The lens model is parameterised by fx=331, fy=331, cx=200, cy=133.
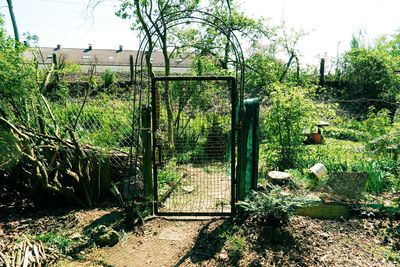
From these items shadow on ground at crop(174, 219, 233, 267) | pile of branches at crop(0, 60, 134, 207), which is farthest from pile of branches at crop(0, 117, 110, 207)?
shadow on ground at crop(174, 219, 233, 267)

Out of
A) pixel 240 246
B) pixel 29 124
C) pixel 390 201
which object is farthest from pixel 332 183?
pixel 29 124

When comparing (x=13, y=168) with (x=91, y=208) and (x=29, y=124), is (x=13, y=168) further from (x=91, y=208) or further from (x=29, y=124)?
(x=91, y=208)

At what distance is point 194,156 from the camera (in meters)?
6.98

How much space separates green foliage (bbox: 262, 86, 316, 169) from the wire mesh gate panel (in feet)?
3.02

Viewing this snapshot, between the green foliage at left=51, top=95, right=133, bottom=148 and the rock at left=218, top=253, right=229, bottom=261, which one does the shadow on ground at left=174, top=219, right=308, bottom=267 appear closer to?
the rock at left=218, top=253, right=229, bottom=261

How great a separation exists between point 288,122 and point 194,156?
2.07 meters

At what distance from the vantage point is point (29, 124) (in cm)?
453

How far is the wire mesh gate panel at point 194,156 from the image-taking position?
436 cm

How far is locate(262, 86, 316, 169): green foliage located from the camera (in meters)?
6.05

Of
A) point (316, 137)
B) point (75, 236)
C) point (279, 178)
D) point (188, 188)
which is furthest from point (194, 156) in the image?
point (316, 137)

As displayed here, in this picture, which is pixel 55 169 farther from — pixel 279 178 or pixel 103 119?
pixel 279 178

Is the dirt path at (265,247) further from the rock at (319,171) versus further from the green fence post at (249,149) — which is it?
the rock at (319,171)

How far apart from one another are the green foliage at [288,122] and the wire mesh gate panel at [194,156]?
3.02 feet

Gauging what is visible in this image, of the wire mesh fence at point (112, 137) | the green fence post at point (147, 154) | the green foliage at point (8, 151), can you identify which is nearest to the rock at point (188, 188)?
the wire mesh fence at point (112, 137)
